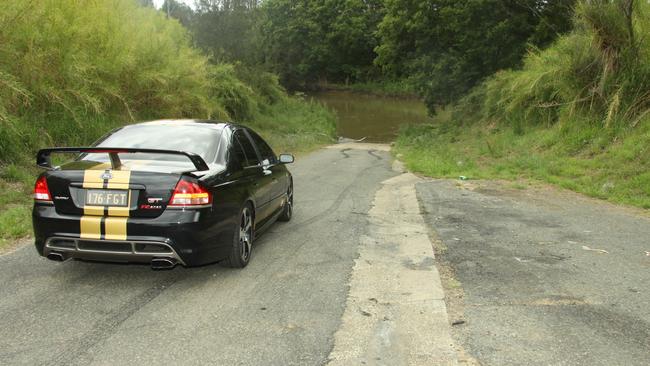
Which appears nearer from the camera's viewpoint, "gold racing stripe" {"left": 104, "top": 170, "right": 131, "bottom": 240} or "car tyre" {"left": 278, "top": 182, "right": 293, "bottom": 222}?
"gold racing stripe" {"left": 104, "top": 170, "right": 131, "bottom": 240}

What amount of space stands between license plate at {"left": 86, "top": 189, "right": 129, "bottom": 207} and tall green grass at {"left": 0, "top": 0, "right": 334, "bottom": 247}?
8.68ft

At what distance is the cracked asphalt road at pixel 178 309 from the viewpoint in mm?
3783

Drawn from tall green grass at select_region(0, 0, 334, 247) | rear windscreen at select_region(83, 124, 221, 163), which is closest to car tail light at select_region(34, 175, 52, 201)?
rear windscreen at select_region(83, 124, 221, 163)

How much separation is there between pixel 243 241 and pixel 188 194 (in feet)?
3.52

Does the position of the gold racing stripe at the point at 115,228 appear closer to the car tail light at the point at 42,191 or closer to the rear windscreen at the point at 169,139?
the car tail light at the point at 42,191

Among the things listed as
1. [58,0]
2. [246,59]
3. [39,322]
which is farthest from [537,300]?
[246,59]

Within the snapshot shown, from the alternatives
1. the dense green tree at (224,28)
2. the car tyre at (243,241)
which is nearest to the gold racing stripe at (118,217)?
the car tyre at (243,241)

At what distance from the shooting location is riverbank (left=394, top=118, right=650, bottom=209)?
10719 mm

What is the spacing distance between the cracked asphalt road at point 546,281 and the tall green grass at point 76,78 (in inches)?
217

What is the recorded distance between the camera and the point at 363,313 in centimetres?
457

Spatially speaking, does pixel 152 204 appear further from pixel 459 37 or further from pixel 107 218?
pixel 459 37

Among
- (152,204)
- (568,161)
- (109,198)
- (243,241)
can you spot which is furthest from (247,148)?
(568,161)

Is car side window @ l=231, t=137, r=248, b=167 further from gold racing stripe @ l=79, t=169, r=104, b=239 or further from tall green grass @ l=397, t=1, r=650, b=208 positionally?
tall green grass @ l=397, t=1, r=650, b=208

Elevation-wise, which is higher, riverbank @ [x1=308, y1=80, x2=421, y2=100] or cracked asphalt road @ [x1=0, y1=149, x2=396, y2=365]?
cracked asphalt road @ [x1=0, y1=149, x2=396, y2=365]
